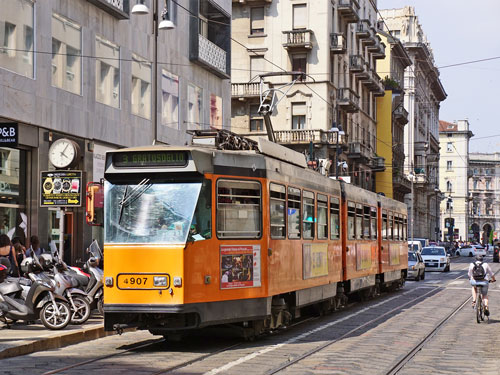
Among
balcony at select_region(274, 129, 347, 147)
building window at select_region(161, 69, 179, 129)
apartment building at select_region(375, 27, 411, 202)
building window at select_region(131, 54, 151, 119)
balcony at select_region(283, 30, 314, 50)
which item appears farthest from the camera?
apartment building at select_region(375, 27, 411, 202)

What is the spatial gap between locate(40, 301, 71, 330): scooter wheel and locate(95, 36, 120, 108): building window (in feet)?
37.0

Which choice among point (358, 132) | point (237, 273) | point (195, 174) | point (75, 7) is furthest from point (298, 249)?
point (358, 132)

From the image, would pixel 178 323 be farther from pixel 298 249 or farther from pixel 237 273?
pixel 298 249

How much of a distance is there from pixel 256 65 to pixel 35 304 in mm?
40417

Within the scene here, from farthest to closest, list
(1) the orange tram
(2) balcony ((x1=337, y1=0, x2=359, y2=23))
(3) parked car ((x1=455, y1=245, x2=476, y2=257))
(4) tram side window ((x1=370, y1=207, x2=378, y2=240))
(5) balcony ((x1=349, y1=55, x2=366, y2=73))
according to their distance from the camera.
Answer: (3) parked car ((x1=455, y1=245, x2=476, y2=257))
(5) balcony ((x1=349, y1=55, x2=366, y2=73))
(2) balcony ((x1=337, y1=0, x2=359, y2=23))
(4) tram side window ((x1=370, y1=207, x2=378, y2=240))
(1) the orange tram

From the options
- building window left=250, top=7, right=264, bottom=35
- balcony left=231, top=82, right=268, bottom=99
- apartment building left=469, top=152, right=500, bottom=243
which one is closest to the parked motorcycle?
balcony left=231, top=82, right=268, bottom=99

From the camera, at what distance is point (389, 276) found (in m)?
27.1

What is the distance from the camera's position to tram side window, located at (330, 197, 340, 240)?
18.7 m

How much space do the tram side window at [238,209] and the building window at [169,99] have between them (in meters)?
16.7

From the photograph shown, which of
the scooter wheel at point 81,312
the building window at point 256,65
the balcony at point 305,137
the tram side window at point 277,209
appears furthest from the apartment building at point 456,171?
the scooter wheel at point 81,312

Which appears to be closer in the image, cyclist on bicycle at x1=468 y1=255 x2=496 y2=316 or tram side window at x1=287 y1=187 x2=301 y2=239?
tram side window at x1=287 y1=187 x2=301 y2=239

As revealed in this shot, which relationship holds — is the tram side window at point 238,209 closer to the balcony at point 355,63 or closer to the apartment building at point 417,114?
the balcony at point 355,63

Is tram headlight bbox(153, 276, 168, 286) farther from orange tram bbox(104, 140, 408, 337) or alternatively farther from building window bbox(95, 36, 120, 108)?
building window bbox(95, 36, 120, 108)

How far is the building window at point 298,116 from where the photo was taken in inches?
2105
